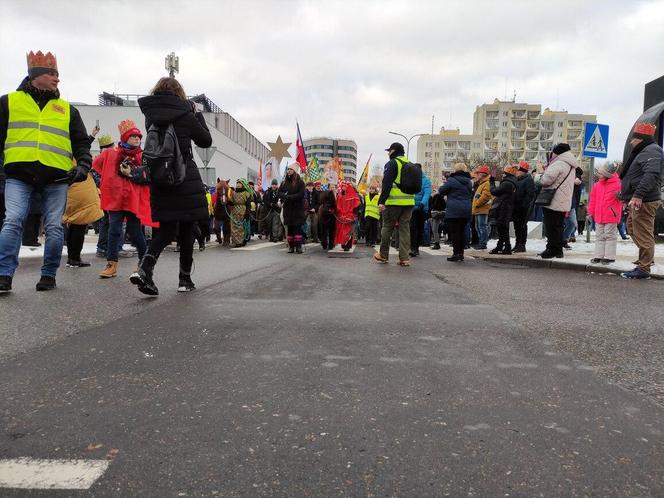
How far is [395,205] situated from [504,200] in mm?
3052

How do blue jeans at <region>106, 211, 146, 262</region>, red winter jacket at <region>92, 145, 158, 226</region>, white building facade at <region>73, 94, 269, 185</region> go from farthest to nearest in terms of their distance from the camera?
white building facade at <region>73, 94, 269, 185</region>
red winter jacket at <region>92, 145, 158, 226</region>
blue jeans at <region>106, 211, 146, 262</region>

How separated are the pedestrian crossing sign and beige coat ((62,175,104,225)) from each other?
1005cm

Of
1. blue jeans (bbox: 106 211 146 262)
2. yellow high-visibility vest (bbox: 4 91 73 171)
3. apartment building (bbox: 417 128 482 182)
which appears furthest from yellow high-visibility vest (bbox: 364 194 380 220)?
apartment building (bbox: 417 128 482 182)

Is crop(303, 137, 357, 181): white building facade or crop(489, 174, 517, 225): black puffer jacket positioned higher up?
crop(303, 137, 357, 181): white building facade

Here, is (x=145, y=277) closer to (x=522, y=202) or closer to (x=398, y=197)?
(x=398, y=197)

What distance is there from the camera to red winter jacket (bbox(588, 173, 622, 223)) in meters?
8.55

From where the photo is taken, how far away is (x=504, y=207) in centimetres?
1096

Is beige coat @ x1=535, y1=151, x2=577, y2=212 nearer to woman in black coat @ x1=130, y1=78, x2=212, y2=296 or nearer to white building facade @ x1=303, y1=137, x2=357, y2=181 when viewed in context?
woman in black coat @ x1=130, y1=78, x2=212, y2=296

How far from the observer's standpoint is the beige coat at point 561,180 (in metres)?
9.20

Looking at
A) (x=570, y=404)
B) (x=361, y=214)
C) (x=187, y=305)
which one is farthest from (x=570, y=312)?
(x=361, y=214)

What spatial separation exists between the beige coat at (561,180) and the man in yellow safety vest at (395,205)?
2337 mm

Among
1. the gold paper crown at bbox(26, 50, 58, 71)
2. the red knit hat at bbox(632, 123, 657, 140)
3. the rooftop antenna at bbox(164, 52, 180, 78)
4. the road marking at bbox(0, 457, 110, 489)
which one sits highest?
the rooftop antenna at bbox(164, 52, 180, 78)

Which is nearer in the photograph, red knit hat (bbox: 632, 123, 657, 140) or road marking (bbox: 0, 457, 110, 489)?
road marking (bbox: 0, 457, 110, 489)

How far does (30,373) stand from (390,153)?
7.49 meters
